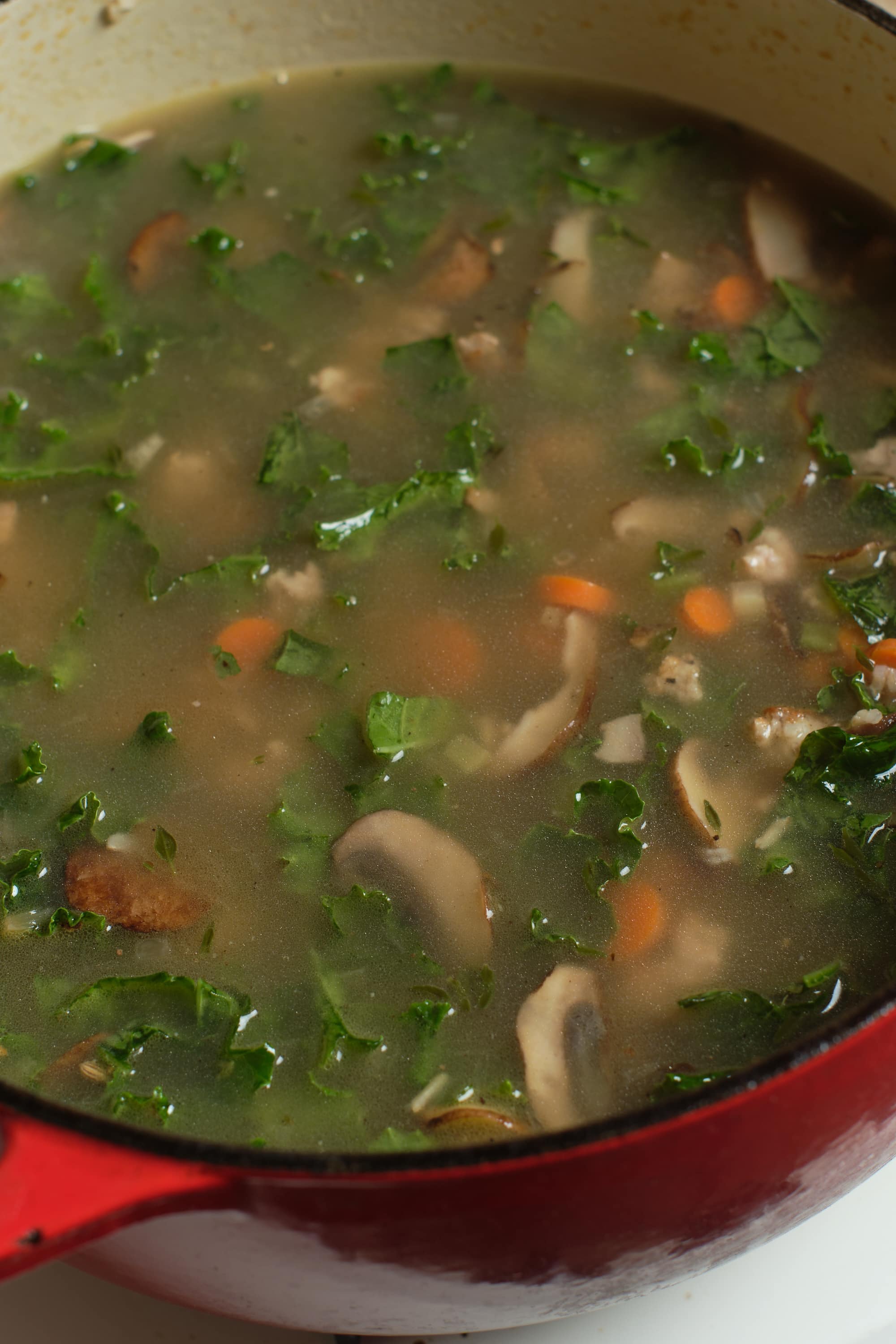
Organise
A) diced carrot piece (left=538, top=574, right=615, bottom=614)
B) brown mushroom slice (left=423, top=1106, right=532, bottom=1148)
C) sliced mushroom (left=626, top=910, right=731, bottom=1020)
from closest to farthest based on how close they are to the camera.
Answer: brown mushroom slice (left=423, top=1106, right=532, bottom=1148) → sliced mushroom (left=626, top=910, right=731, bottom=1020) → diced carrot piece (left=538, top=574, right=615, bottom=614)

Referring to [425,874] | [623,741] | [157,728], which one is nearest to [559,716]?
[623,741]

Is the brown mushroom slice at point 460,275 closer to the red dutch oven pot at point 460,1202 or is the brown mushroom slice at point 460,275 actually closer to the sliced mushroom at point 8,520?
the sliced mushroom at point 8,520

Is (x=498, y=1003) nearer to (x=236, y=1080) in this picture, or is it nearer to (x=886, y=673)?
(x=236, y=1080)

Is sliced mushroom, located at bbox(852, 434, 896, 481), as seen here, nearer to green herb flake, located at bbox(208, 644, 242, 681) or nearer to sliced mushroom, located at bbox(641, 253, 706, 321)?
sliced mushroom, located at bbox(641, 253, 706, 321)

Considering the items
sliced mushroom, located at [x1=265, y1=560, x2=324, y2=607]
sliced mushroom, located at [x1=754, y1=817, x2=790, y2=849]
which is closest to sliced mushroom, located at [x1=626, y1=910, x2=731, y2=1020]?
sliced mushroom, located at [x1=754, y1=817, x2=790, y2=849]

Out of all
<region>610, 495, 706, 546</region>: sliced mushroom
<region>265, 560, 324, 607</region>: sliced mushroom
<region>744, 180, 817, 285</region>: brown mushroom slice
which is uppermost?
<region>744, 180, 817, 285</region>: brown mushroom slice

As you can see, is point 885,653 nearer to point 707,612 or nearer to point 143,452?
point 707,612

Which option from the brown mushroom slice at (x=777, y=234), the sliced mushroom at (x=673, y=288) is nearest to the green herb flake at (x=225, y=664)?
the sliced mushroom at (x=673, y=288)
